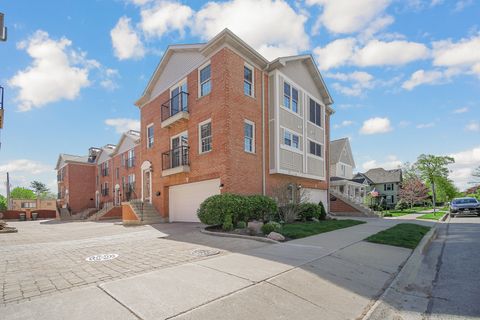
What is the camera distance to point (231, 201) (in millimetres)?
11672

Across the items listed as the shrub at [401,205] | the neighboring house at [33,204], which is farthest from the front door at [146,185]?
the shrub at [401,205]

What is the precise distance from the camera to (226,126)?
543 inches

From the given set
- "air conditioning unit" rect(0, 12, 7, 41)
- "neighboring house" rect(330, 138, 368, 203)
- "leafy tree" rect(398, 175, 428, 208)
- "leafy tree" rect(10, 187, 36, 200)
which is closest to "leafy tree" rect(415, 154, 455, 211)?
"leafy tree" rect(398, 175, 428, 208)

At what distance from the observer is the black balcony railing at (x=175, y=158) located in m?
16.7

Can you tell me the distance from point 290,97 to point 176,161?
8.18 meters

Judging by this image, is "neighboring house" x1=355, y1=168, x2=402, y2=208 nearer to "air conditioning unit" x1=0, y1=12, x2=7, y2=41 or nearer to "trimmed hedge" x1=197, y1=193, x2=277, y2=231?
"trimmed hedge" x1=197, y1=193, x2=277, y2=231

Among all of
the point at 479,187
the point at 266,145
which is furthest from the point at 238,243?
the point at 479,187

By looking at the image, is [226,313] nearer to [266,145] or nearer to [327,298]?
[327,298]

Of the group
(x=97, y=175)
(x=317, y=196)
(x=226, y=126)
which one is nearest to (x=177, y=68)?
(x=226, y=126)

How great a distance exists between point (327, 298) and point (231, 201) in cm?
741

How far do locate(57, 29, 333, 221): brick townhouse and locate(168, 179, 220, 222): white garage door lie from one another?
58 millimetres

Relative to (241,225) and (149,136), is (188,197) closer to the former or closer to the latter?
(241,225)

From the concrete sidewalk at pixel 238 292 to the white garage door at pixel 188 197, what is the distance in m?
8.73

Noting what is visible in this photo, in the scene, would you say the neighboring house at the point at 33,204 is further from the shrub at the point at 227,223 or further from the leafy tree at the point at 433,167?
the leafy tree at the point at 433,167
